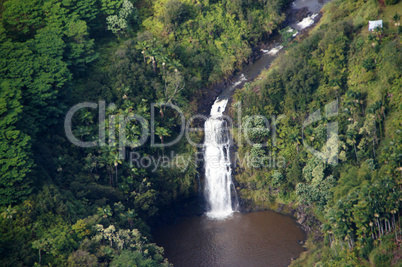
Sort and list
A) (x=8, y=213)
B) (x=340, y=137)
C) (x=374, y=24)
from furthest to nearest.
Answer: (x=374, y=24) < (x=340, y=137) < (x=8, y=213)

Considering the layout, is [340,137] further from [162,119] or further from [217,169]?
[162,119]

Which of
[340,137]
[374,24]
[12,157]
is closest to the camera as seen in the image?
[12,157]

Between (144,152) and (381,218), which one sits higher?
(144,152)

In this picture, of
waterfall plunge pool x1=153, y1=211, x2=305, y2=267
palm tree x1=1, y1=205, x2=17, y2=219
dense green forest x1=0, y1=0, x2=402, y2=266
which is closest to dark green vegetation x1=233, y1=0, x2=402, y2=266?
dense green forest x1=0, y1=0, x2=402, y2=266

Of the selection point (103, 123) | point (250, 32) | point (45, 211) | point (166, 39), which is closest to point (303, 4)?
point (250, 32)

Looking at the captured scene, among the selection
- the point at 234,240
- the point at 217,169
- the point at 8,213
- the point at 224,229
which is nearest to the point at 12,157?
the point at 8,213

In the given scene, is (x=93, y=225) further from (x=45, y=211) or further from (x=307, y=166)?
(x=307, y=166)
